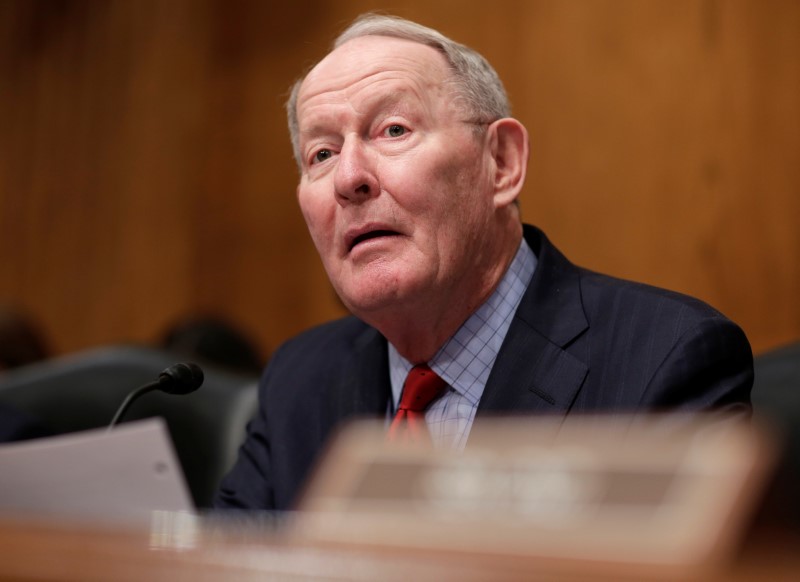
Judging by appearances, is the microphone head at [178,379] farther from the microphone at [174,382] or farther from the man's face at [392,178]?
the man's face at [392,178]

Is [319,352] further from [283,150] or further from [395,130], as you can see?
[283,150]

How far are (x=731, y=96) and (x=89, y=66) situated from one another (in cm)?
349

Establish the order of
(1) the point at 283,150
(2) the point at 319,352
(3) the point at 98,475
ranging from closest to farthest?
(3) the point at 98,475, (2) the point at 319,352, (1) the point at 283,150

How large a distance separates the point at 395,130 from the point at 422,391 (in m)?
0.47

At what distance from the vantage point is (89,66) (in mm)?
5215

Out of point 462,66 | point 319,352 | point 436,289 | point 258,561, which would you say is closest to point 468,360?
point 436,289

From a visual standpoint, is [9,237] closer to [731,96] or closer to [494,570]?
[731,96]

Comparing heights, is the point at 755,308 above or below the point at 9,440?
above

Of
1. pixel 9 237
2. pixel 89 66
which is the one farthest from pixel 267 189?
pixel 9 237

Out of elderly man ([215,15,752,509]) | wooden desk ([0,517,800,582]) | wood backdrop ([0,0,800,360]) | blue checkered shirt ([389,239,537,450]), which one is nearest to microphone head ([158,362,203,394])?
elderly man ([215,15,752,509])

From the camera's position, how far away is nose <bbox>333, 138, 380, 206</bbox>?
169cm

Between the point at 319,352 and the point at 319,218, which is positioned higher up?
the point at 319,218

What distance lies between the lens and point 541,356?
5.36 feet

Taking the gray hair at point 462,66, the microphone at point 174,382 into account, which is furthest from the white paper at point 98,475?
the gray hair at point 462,66
